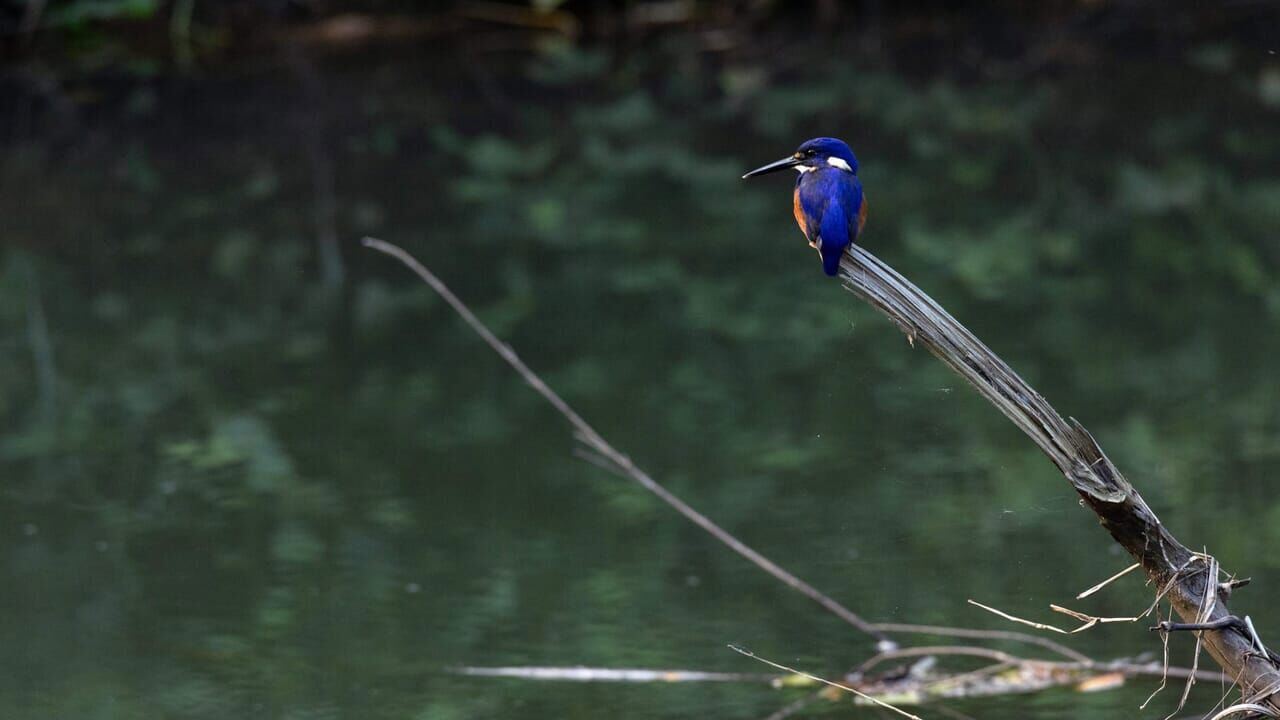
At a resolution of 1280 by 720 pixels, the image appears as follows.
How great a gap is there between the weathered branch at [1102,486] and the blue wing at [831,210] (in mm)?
255

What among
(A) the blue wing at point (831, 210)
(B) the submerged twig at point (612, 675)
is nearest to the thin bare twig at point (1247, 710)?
(A) the blue wing at point (831, 210)

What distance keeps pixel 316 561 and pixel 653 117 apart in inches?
232

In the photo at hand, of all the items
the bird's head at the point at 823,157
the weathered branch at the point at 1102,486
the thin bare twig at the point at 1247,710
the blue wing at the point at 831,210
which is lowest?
the thin bare twig at the point at 1247,710

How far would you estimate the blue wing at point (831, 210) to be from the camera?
2.38 metres

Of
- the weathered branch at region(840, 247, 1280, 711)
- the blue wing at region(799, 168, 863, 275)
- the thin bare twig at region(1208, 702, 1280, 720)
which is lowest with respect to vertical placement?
the thin bare twig at region(1208, 702, 1280, 720)

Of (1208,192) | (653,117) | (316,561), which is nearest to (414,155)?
(653,117)

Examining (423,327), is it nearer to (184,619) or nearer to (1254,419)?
(184,619)

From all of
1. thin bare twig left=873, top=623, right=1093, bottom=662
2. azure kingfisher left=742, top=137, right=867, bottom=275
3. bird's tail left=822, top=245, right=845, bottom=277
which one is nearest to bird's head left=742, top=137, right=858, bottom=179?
azure kingfisher left=742, top=137, right=867, bottom=275

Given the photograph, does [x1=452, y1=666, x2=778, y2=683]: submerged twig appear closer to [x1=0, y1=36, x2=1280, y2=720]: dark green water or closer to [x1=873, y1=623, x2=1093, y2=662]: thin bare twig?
[x1=0, y1=36, x2=1280, y2=720]: dark green water

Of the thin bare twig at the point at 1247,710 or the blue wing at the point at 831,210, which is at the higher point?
the blue wing at the point at 831,210

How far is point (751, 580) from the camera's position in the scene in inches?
146

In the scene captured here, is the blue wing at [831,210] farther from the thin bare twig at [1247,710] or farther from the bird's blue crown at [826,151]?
the thin bare twig at [1247,710]

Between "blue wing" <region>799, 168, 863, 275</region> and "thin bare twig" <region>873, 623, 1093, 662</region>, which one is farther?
"thin bare twig" <region>873, 623, 1093, 662</region>

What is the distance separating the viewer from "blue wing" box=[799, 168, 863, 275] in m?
2.38
